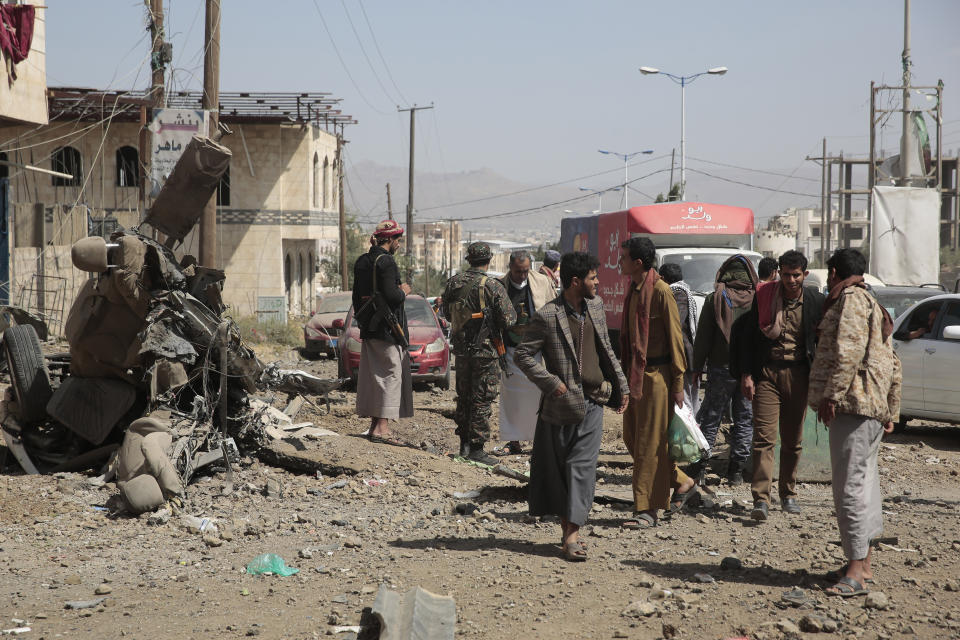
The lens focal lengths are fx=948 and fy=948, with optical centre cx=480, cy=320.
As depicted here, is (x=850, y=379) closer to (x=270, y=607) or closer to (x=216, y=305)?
(x=270, y=607)

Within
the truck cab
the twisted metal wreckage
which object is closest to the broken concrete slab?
the twisted metal wreckage

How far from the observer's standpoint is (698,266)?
54.3 ft

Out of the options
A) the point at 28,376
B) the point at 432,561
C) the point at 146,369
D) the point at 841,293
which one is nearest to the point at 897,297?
the point at 841,293

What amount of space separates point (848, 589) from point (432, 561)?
2246 millimetres

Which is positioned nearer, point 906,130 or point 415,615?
point 415,615

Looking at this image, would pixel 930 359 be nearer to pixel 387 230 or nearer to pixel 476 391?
pixel 476 391

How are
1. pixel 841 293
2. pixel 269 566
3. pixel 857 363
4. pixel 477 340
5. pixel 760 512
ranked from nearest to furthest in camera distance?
pixel 857 363, pixel 841 293, pixel 269 566, pixel 760 512, pixel 477 340

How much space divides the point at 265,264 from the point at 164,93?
1733 cm

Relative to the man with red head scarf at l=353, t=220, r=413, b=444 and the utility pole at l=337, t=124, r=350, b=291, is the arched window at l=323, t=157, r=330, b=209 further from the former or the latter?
the man with red head scarf at l=353, t=220, r=413, b=444

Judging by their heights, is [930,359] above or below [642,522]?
above

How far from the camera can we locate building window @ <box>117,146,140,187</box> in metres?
31.0

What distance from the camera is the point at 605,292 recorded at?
1962 centimetres

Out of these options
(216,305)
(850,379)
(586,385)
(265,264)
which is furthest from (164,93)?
(265,264)

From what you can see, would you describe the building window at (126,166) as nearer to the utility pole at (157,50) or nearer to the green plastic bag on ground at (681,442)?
the utility pole at (157,50)
